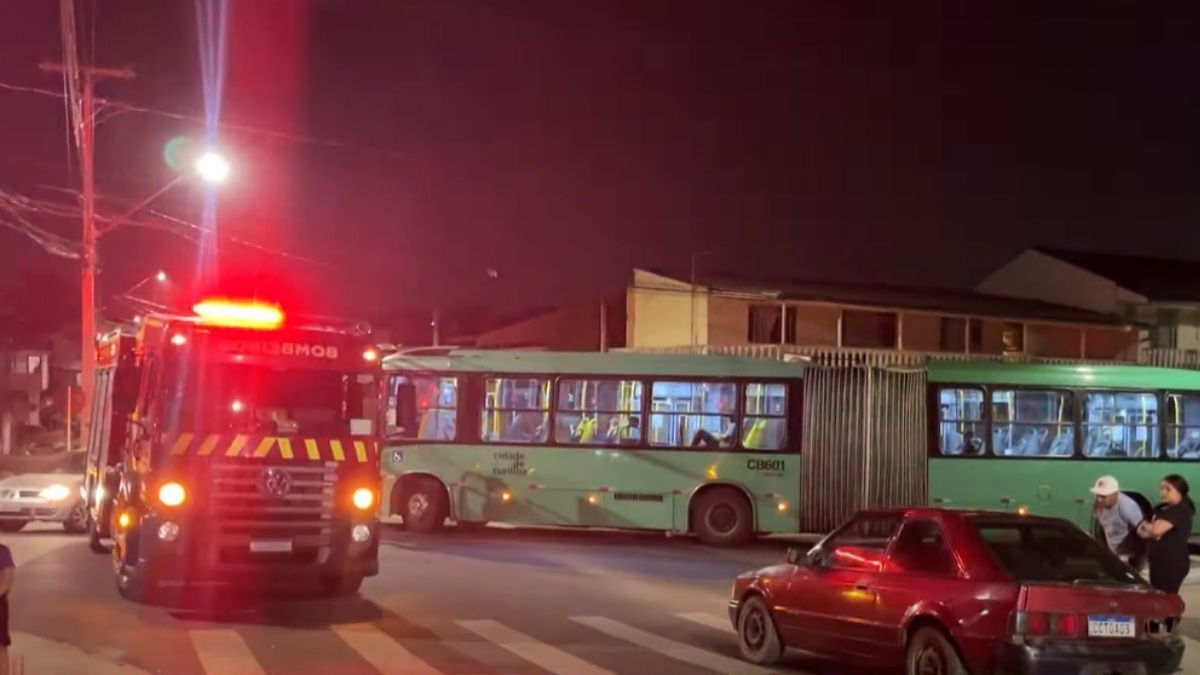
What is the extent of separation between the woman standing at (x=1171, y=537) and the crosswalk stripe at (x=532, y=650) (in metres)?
5.21

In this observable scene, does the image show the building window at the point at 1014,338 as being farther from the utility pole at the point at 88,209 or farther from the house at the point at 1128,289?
the utility pole at the point at 88,209

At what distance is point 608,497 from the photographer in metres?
22.1

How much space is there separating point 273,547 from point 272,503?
44 cm

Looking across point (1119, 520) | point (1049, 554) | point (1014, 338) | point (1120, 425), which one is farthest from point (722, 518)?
point (1014, 338)

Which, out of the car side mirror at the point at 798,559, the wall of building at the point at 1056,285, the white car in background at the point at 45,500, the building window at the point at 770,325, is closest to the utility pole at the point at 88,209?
the white car in background at the point at 45,500

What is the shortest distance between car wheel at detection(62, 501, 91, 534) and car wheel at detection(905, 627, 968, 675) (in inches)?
624

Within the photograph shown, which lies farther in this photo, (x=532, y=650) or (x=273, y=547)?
(x=273, y=547)

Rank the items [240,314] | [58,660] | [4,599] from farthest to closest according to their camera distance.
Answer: [240,314], [58,660], [4,599]

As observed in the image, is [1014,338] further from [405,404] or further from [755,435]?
[405,404]

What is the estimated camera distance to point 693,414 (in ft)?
73.6

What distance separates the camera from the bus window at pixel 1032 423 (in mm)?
22453

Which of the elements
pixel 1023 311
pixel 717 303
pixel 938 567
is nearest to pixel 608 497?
pixel 938 567

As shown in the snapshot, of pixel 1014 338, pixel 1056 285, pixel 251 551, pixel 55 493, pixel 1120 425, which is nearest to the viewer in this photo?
pixel 251 551

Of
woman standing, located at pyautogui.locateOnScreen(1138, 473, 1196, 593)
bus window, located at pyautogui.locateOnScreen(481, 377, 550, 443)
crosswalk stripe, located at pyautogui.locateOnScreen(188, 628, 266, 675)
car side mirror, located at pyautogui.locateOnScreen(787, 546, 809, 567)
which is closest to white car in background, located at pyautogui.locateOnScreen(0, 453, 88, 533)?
bus window, located at pyautogui.locateOnScreen(481, 377, 550, 443)
